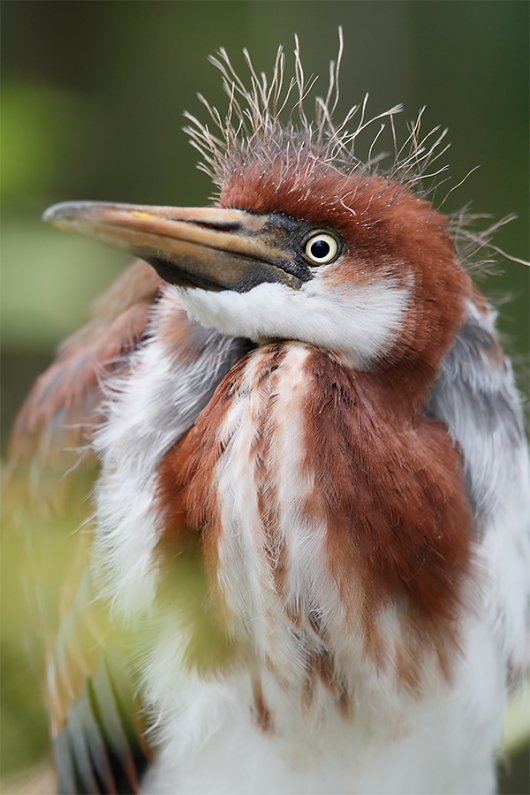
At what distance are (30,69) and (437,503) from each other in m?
1.69

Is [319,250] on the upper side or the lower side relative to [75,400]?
upper

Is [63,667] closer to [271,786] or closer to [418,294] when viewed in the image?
[271,786]

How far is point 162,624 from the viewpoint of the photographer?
0.94 meters

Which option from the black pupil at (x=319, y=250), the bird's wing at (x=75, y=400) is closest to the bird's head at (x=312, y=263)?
the black pupil at (x=319, y=250)

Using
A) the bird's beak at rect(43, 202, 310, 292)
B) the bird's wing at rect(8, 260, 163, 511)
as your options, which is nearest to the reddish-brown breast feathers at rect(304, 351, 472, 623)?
the bird's beak at rect(43, 202, 310, 292)

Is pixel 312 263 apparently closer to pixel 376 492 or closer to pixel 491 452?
pixel 376 492

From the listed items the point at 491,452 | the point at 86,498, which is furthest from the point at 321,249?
the point at 86,498

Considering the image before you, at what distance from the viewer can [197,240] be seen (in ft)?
2.56

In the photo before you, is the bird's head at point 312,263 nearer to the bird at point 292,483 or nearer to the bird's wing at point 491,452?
the bird at point 292,483

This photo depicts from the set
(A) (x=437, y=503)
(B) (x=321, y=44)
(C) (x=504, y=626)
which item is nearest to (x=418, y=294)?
(A) (x=437, y=503)

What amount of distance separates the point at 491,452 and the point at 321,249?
1.25 feet

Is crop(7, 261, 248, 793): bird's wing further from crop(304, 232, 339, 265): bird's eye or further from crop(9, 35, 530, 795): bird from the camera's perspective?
crop(304, 232, 339, 265): bird's eye

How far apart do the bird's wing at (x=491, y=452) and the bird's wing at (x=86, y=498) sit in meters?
0.29

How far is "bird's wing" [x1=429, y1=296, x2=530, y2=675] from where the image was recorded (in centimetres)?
100
